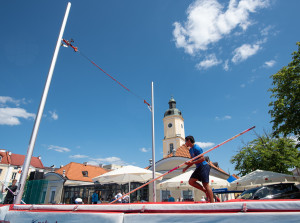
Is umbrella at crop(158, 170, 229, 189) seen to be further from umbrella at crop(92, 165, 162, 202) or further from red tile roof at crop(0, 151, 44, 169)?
red tile roof at crop(0, 151, 44, 169)

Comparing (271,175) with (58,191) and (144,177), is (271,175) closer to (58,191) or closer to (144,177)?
(144,177)

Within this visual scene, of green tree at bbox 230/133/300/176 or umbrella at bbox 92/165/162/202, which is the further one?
green tree at bbox 230/133/300/176

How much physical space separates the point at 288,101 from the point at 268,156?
10810 millimetres

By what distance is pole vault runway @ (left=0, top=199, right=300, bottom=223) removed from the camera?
196 cm

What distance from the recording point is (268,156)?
20344mm

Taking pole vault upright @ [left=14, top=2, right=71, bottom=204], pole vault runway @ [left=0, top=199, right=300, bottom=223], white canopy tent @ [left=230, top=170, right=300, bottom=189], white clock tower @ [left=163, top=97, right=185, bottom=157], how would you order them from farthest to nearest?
white clock tower @ [left=163, top=97, right=185, bottom=157], white canopy tent @ [left=230, top=170, right=300, bottom=189], pole vault upright @ [left=14, top=2, right=71, bottom=204], pole vault runway @ [left=0, top=199, right=300, bottom=223]

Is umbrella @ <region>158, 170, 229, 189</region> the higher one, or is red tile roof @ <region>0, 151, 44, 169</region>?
red tile roof @ <region>0, 151, 44, 169</region>

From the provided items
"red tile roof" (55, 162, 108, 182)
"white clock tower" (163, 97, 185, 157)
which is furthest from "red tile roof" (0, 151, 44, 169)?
"white clock tower" (163, 97, 185, 157)

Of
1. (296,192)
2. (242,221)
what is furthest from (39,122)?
(296,192)

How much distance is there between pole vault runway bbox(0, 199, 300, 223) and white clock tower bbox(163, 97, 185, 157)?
3731 centimetres

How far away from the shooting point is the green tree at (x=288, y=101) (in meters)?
11.4

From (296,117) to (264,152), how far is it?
10756 mm

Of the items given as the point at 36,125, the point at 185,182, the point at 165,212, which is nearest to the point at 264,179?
the point at 185,182

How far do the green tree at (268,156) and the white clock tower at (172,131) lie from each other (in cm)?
1702
